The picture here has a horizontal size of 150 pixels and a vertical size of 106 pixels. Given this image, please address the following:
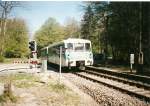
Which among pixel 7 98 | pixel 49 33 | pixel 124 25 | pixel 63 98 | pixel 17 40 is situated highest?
pixel 49 33

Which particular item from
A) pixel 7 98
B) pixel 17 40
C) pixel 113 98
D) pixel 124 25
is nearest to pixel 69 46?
pixel 124 25

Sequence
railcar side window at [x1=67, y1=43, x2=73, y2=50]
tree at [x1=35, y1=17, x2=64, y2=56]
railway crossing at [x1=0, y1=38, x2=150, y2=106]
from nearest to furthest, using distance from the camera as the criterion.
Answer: ,railway crossing at [x1=0, y1=38, x2=150, y2=106]
railcar side window at [x1=67, y1=43, x2=73, y2=50]
tree at [x1=35, y1=17, x2=64, y2=56]

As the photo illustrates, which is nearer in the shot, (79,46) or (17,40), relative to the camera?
(79,46)

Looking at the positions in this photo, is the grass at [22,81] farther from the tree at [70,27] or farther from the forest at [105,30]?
the tree at [70,27]

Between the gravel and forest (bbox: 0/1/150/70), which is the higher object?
forest (bbox: 0/1/150/70)

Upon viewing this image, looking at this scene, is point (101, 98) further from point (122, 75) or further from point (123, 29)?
point (123, 29)

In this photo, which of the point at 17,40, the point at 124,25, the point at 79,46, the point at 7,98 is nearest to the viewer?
the point at 7,98

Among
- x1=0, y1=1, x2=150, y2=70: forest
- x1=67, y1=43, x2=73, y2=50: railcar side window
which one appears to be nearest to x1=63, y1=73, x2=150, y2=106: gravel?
x1=0, y1=1, x2=150, y2=70: forest

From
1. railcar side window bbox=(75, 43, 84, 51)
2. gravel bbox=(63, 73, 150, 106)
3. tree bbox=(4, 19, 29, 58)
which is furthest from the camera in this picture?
tree bbox=(4, 19, 29, 58)

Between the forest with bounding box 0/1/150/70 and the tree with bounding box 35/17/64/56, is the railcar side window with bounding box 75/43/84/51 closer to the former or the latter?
the forest with bounding box 0/1/150/70

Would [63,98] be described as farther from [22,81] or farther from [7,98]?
[22,81]

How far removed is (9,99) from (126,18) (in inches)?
816

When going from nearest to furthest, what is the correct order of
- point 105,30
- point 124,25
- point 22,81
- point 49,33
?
1. point 22,81
2. point 124,25
3. point 105,30
4. point 49,33

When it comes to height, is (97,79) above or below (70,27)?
below
